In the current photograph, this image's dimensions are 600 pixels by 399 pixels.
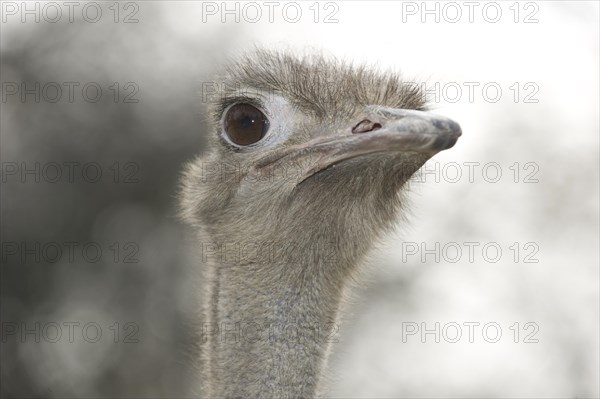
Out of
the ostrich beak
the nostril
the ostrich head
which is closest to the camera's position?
Answer: the ostrich beak

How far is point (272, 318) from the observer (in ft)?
11.1

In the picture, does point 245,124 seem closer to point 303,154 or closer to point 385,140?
point 303,154

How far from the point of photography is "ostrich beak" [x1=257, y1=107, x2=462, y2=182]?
9.34ft

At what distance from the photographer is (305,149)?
331cm

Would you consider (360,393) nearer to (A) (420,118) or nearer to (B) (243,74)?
(B) (243,74)

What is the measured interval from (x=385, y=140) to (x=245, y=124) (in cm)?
73

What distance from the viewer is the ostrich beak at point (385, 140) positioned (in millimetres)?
2848

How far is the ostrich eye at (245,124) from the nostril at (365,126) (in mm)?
377

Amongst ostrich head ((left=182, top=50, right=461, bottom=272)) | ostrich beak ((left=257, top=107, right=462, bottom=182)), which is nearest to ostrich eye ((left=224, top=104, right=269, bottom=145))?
ostrich head ((left=182, top=50, right=461, bottom=272))

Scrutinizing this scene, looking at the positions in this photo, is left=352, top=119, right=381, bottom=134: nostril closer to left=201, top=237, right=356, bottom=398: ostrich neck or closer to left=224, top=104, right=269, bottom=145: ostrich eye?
left=224, top=104, right=269, bottom=145: ostrich eye

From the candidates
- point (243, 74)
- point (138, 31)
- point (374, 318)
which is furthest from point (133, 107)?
point (243, 74)

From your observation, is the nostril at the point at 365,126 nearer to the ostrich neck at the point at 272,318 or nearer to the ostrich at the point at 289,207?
the ostrich at the point at 289,207

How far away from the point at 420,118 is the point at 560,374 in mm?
6097

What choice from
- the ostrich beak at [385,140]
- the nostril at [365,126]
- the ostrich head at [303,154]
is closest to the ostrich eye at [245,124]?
the ostrich head at [303,154]
